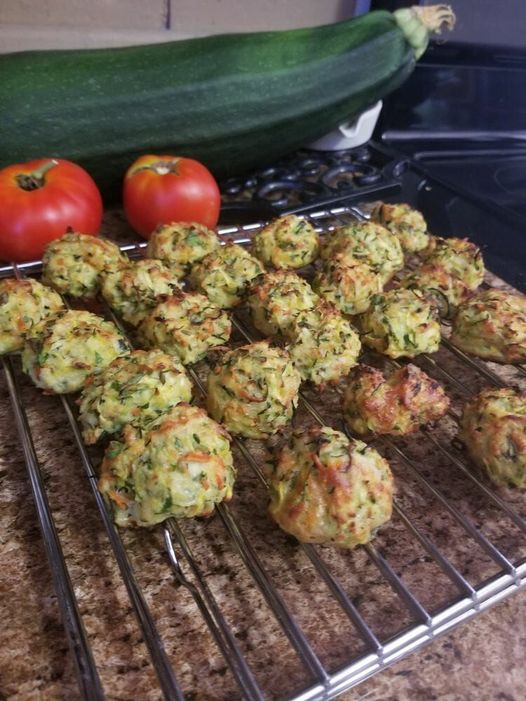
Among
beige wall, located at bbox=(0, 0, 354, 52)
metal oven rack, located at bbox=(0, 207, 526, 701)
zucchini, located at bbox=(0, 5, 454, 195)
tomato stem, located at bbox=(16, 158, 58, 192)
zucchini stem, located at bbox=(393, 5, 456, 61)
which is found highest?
zucchini stem, located at bbox=(393, 5, 456, 61)

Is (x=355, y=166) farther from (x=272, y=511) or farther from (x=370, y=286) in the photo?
(x=272, y=511)

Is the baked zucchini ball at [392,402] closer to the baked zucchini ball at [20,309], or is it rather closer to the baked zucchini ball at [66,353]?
the baked zucchini ball at [66,353]

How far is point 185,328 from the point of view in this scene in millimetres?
1489

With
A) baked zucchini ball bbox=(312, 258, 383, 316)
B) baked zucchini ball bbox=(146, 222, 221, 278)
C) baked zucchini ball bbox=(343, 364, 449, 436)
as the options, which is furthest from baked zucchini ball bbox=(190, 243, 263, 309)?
baked zucchini ball bbox=(343, 364, 449, 436)

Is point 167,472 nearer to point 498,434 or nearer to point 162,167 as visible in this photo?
point 498,434

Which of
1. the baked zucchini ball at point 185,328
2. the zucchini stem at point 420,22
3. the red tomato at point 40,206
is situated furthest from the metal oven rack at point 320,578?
the zucchini stem at point 420,22

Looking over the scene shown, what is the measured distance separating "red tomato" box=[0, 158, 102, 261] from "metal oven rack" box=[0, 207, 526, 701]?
695 millimetres

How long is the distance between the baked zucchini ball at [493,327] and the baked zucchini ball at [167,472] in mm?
761

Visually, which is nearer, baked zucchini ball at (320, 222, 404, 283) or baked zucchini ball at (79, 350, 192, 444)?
baked zucchini ball at (79, 350, 192, 444)

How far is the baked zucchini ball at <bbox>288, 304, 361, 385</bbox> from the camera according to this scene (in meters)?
1.46

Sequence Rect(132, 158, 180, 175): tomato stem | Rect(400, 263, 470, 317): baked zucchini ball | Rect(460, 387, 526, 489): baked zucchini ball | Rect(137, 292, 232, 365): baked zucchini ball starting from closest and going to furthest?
Rect(460, 387, 526, 489): baked zucchini ball → Rect(137, 292, 232, 365): baked zucchini ball → Rect(400, 263, 470, 317): baked zucchini ball → Rect(132, 158, 180, 175): tomato stem

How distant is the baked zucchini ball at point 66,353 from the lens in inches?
53.9

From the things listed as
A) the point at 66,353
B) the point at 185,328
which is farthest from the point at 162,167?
the point at 66,353

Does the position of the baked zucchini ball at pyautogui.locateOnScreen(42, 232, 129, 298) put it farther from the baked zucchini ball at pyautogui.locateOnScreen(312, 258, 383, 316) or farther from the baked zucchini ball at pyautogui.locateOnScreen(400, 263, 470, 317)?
the baked zucchini ball at pyautogui.locateOnScreen(400, 263, 470, 317)
